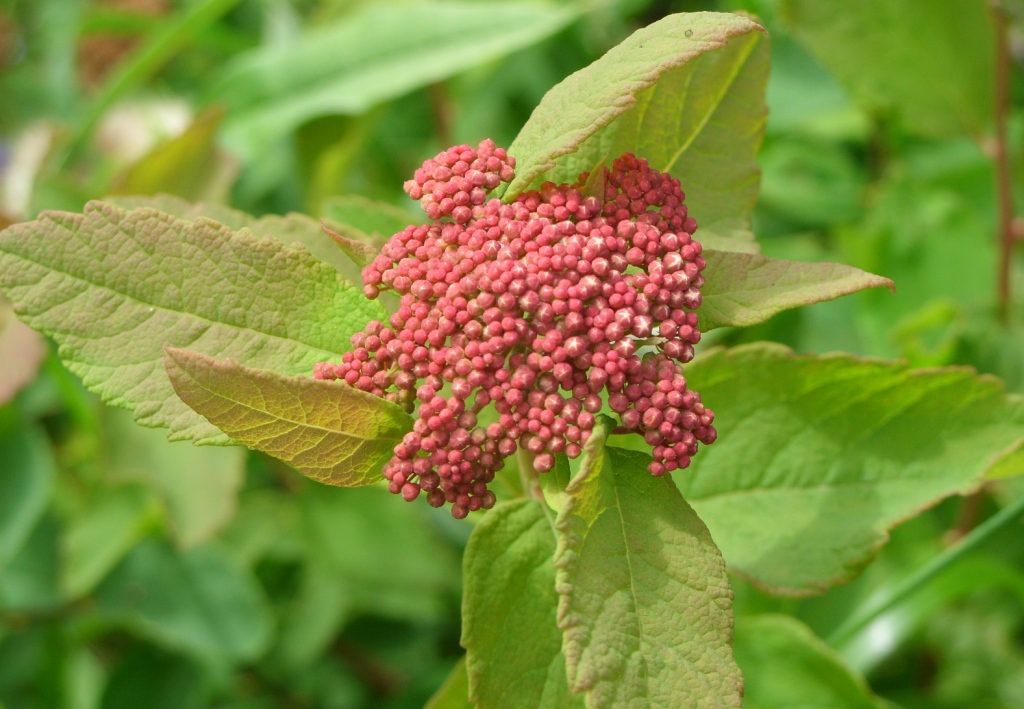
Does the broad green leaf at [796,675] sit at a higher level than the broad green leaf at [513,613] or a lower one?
lower

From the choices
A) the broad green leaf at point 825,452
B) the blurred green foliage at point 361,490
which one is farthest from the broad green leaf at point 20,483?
the broad green leaf at point 825,452

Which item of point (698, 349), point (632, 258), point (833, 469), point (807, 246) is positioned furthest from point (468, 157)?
point (807, 246)

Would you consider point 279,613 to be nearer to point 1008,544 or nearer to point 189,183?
point 189,183

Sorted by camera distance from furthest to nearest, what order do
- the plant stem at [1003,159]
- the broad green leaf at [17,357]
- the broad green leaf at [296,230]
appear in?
1. the plant stem at [1003,159]
2. the broad green leaf at [17,357]
3. the broad green leaf at [296,230]

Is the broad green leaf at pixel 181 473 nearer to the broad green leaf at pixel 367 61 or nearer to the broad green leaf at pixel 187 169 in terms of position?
the broad green leaf at pixel 187 169

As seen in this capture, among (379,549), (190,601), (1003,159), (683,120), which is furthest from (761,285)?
(190,601)

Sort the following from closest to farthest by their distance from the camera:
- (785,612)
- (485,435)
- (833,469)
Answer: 1. (485,435)
2. (833,469)
3. (785,612)

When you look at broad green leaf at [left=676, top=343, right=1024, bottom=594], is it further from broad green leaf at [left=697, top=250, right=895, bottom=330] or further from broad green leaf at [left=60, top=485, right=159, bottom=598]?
broad green leaf at [left=60, top=485, right=159, bottom=598]

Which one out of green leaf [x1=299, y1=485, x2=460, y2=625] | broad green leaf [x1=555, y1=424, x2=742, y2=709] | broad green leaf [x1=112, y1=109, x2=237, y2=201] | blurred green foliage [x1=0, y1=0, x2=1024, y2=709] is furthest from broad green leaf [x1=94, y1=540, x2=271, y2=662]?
broad green leaf [x1=555, y1=424, x2=742, y2=709]
